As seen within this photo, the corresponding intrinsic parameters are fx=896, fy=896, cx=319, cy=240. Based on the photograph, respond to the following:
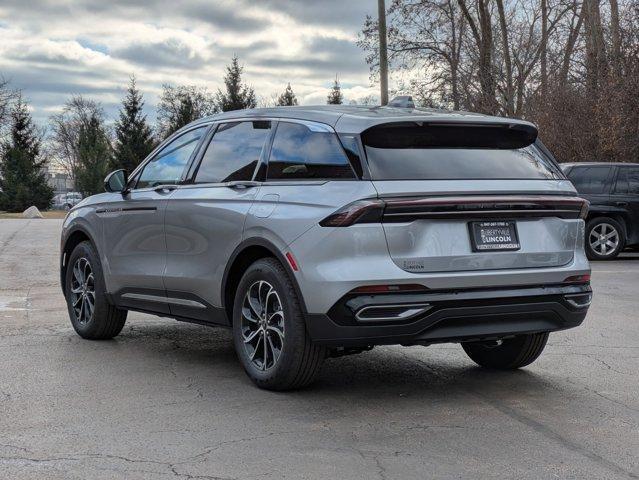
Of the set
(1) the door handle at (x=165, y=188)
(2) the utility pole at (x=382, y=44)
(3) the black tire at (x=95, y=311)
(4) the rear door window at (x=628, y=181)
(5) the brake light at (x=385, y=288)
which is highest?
(2) the utility pole at (x=382, y=44)

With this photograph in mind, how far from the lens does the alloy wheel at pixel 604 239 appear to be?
16391 millimetres

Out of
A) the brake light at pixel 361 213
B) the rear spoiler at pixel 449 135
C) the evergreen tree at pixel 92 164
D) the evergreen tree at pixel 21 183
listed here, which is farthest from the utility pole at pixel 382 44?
the evergreen tree at pixel 92 164

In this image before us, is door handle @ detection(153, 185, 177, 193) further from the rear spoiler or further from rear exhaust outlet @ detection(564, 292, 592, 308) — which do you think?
rear exhaust outlet @ detection(564, 292, 592, 308)

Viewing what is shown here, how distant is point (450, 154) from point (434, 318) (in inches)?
40.4

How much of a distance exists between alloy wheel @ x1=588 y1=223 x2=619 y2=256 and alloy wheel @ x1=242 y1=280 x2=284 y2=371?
1195 cm

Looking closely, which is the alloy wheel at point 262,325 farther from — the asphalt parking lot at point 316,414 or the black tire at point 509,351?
the black tire at point 509,351

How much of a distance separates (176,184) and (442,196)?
94.7 inches

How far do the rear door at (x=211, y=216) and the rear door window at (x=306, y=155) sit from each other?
0.54 feet

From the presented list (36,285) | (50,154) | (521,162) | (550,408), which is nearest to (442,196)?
(521,162)

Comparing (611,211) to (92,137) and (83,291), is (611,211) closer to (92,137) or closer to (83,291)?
(83,291)

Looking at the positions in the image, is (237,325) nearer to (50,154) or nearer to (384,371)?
(384,371)

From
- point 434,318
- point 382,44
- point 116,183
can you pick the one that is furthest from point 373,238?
point 382,44

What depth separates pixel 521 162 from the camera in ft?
18.3

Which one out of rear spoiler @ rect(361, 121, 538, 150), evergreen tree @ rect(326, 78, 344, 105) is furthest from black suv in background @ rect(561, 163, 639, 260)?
evergreen tree @ rect(326, 78, 344, 105)
